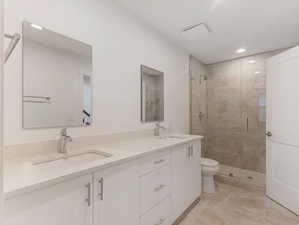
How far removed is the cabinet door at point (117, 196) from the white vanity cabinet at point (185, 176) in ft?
2.00

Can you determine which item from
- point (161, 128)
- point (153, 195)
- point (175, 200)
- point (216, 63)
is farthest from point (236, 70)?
point (153, 195)

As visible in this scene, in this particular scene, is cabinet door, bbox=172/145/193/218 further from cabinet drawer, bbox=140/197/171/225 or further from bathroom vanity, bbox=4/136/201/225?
cabinet drawer, bbox=140/197/171/225

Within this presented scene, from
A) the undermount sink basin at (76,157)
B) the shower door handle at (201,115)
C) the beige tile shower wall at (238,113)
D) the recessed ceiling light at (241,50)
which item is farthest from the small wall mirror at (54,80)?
the beige tile shower wall at (238,113)

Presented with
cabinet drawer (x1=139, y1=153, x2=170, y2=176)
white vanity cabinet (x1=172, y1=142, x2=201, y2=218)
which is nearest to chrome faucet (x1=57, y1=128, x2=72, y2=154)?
cabinet drawer (x1=139, y1=153, x2=170, y2=176)

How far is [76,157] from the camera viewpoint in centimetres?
132

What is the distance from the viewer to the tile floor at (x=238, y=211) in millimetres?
1876

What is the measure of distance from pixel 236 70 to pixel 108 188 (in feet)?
11.1

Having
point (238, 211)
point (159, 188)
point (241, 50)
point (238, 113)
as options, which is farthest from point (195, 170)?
point (241, 50)

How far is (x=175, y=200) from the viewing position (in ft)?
5.82

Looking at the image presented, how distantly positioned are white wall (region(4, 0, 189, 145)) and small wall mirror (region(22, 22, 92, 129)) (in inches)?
2.0

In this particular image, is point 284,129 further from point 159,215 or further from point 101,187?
point 101,187

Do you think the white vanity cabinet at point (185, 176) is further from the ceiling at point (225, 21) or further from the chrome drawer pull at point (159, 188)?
the ceiling at point (225, 21)

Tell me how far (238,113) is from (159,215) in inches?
106

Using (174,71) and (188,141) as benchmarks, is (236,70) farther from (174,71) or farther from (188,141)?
(188,141)
